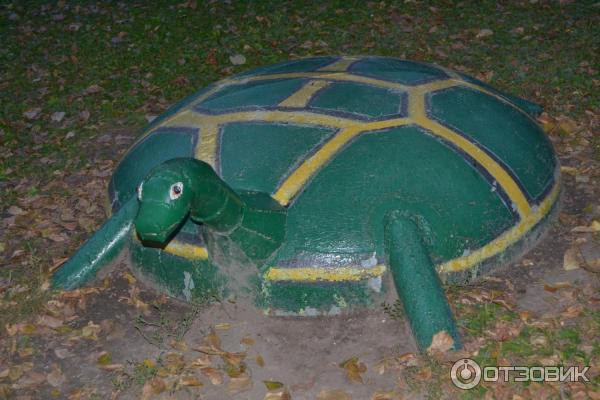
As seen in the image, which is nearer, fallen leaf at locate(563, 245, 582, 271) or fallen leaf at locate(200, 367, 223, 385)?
fallen leaf at locate(200, 367, 223, 385)

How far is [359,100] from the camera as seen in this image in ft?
16.0

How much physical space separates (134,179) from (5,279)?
4.03ft

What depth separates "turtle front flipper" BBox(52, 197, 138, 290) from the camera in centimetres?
496

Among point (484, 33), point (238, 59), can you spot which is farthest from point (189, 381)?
point (484, 33)

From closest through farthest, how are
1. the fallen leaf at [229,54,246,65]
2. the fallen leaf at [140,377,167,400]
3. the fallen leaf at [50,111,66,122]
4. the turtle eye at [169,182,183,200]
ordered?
1. the turtle eye at [169,182,183,200]
2. the fallen leaf at [140,377,167,400]
3. the fallen leaf at [50,111,66,122]
4. the fallen leaf at [229,54,246,65]

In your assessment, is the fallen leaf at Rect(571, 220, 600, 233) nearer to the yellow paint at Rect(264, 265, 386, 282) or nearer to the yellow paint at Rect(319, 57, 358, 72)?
the yellow paint at Rect(264, 265, 386, 282)

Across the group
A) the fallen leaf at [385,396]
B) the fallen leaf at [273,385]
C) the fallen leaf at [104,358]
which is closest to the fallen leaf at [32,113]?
the fallen leaf at [104,358]

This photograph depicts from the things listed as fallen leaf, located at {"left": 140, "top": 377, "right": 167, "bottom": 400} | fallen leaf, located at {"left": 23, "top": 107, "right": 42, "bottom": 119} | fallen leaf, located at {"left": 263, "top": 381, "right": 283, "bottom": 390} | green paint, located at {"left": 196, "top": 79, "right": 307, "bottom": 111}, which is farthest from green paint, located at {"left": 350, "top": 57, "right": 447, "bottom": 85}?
fallen leaf, located at {"left": 23, "top": 107, "right": 42, "bottom": 119}

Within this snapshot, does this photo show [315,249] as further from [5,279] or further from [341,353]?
[5,279]

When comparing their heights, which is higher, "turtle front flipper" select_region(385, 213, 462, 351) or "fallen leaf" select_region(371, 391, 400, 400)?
"turtle front flipper" select_region(385, 213, 462, 351)

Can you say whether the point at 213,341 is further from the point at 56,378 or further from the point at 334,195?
the point at 334,195

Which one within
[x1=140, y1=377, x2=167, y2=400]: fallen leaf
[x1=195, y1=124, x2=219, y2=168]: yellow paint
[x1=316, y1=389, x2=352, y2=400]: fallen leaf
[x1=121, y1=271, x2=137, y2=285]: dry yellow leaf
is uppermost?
[x1=195, y1=124, x2=219, y2=168]: yellow paint

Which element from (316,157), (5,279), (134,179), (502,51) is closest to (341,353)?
(316,157)

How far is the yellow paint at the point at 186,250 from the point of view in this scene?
454cm
